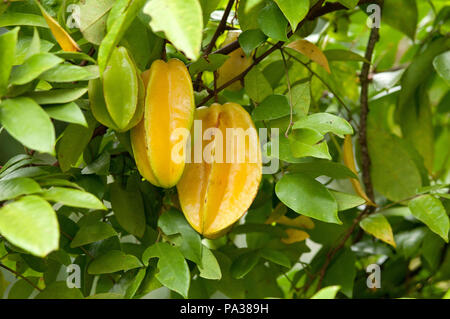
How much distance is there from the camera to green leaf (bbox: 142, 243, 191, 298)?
0.44 metres

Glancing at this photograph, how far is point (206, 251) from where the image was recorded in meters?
0.50

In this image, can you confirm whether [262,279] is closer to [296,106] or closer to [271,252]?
[271,252]

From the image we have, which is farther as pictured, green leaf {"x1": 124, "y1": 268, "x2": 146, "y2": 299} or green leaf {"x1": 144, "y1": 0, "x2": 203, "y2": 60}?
green leaf {"x1": 124, "y1": 268, "x2": 146, "y2": 299}

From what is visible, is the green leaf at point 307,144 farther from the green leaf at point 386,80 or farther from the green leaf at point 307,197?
the green leaf at point 386,80

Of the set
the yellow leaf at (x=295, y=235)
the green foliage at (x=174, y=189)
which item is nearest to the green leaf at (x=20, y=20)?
the green foliage at (x=174, y=189)

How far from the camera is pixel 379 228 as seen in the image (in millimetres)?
626

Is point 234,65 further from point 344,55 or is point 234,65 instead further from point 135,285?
point 135,285

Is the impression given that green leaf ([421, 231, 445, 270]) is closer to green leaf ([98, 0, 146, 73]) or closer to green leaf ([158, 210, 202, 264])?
green leaf ([158, 210, 202, 264])

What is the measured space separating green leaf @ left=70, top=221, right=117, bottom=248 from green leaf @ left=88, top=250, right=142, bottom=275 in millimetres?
23

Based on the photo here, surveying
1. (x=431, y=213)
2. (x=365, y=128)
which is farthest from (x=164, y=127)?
(x=365, y=128)

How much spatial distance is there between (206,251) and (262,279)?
8.7 inches

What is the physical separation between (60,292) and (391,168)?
46cm

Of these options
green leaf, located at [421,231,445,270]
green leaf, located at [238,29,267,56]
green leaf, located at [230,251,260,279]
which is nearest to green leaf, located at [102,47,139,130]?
green leaf, located at [238,29,267,56]
